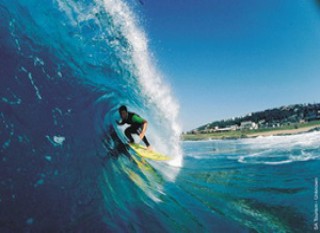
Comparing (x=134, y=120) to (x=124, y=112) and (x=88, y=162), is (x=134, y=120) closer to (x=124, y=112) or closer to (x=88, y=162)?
(x=124, y=112)

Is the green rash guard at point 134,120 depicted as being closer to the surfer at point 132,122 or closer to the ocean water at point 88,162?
the surfer at point 132,122

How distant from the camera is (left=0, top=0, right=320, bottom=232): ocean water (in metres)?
4.58

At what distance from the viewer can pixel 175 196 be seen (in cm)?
665

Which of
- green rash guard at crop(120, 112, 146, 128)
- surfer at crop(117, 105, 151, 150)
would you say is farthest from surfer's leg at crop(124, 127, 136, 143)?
green rash guard at crop(120, 112, 146, 128)

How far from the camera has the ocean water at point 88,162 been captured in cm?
458

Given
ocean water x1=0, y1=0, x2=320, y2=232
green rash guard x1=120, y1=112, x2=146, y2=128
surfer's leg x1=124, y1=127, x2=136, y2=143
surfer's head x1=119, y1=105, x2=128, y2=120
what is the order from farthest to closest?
surfer's leg x1=124, y1=127, x2=136, y2=143
green rash guard x1=120, y1=112, x2=146, y2=128
surfer's head x1=119, y1=105, x2=128, y2=120
ocean water x1=0, y1=0, x2=320, y2=232

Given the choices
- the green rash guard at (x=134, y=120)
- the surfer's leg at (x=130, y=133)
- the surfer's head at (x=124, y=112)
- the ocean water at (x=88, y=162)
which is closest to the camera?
the ocean water at (x=88, y=162)

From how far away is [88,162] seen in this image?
6.22m

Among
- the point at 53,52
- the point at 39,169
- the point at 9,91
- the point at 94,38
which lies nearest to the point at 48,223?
the point at 39,169

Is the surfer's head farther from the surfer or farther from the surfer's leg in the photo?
the surfer's leg

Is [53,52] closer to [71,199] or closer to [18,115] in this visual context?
[18,115]

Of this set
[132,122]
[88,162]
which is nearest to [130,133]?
[132,122]

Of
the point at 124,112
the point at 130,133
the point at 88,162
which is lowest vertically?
the point at 88,162

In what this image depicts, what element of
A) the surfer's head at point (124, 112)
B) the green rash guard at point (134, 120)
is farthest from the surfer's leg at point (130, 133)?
the surfer's head at point (124, 112)
